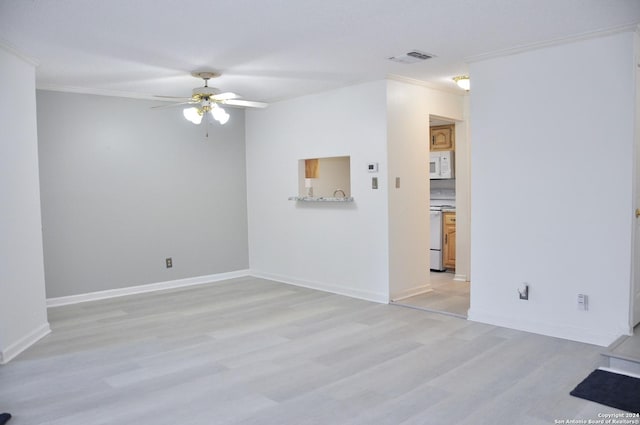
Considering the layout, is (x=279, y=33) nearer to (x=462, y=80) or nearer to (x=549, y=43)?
(x=549, y=43)

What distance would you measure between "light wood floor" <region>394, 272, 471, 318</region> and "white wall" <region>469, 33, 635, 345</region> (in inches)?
15.5

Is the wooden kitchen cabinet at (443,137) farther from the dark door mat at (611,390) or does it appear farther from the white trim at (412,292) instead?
the dark door mat at (611,390)

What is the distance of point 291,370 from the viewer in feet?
11.0

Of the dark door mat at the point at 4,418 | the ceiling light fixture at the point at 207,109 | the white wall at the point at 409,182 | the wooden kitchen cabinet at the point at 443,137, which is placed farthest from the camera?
the wooden kitchen cabinet at the point at 443,137

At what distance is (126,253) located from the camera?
5824 millimetres

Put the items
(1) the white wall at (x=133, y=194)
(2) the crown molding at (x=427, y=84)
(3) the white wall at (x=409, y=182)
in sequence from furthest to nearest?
1. (1) the white wall at (x=133, y=194)
2. (3) the white wall at (x=409, y=182)
3. (2) the crown molding at (x=427, y=84)

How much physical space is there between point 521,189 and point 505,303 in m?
1.00

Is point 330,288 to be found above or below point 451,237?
below

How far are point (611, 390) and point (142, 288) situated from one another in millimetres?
4922

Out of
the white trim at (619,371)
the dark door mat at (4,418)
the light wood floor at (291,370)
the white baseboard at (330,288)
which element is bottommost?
the light wood floor at (291,370)

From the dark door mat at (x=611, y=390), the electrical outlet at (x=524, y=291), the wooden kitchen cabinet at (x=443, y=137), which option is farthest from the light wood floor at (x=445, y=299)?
the wooden kitchen cabinet at (x=443, y=137)

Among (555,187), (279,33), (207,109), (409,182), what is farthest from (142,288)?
(555,187)

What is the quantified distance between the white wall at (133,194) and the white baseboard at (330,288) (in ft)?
1.60

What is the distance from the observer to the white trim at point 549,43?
11.5 ft
